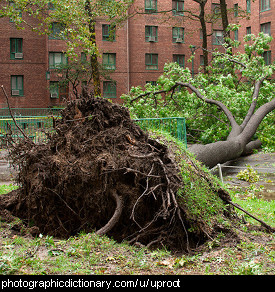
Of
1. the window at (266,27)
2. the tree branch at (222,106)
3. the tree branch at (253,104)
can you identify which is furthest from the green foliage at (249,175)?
the window at (266,27)

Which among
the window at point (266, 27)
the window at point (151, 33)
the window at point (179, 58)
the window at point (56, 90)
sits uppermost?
the window at point (266, 27)

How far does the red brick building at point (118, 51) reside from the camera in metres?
38.9

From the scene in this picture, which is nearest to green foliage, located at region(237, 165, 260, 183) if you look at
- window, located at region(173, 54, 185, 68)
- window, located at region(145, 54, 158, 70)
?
window, located at region(145, 54, 158, 70)

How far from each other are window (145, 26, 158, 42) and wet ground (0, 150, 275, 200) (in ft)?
99.6

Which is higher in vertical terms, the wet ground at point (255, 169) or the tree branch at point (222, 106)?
the tree branch at point (222, 106)

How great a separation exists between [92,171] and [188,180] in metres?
1.35

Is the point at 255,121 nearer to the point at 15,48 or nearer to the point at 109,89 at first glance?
the point at 109,89

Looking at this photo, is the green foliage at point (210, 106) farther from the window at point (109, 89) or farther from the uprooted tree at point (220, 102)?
the window at point (109, 89)

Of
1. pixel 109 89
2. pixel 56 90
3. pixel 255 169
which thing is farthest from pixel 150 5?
pixel 255 169

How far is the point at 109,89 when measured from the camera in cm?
4116

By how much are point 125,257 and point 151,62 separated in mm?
39671
